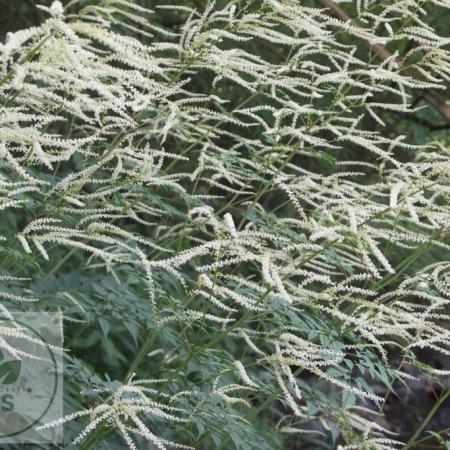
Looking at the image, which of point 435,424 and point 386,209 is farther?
point 435,424

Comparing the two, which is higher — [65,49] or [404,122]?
[65,49]

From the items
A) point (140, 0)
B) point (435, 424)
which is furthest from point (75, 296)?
point (435, 424)

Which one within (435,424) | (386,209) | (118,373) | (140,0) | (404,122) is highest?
(140,0)

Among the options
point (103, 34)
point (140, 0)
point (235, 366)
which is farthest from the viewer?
point (140, 0)

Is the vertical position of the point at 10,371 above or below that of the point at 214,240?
below

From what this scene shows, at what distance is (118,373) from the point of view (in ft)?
22.4

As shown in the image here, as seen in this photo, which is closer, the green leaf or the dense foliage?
the dense foliage

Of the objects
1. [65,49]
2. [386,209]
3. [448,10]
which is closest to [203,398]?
[386,209]

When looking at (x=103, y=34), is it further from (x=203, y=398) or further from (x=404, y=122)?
(x=404, y=122)

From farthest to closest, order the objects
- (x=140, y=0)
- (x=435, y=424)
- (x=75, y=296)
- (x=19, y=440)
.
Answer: (x=435, y=424) → (x=140, y=0) → (x=75, y=296) → (x=19, y=440)

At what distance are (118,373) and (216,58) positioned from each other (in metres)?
4.03

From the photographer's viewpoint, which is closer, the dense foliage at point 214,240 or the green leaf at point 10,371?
the dense foliage at point 214,240

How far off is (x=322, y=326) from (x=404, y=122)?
5.99m

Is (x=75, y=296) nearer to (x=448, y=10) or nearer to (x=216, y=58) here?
(x=216, y=58)
